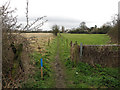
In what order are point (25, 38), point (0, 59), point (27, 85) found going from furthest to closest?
point (27, 85)
point (25, 38)
point (0, 59)

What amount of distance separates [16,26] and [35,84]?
108 inches

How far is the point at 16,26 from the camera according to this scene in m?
4.63

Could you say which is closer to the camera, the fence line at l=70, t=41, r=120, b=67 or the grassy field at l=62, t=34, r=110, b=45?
the fence line at l=70, t=41, r=120, b=67

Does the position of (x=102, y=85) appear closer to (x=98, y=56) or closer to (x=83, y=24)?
(x=98, y=56)

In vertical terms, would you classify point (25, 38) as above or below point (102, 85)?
above

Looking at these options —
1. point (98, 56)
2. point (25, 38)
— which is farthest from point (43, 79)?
point (98, 56)

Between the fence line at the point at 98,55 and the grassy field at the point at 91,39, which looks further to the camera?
the grassy field at the point at 91,39

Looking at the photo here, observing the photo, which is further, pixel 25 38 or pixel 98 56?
pixel 98 56

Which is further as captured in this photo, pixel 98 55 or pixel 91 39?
pixel 91 39

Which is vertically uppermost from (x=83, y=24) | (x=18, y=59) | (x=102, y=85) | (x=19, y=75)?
(x=83, y=24)

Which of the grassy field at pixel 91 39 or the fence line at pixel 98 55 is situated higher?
the grassy field at pixel 91 39

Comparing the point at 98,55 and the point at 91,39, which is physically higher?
the point at 91,39

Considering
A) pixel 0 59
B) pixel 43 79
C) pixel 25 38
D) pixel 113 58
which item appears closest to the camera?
pixel 0 59

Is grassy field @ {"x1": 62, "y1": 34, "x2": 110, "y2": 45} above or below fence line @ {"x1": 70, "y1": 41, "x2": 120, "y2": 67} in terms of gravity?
above
